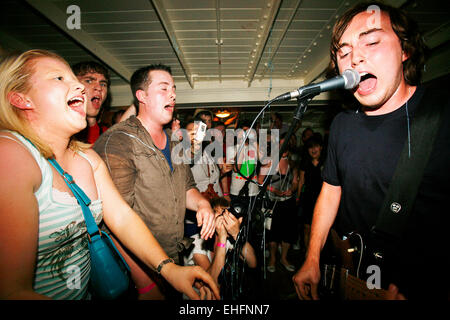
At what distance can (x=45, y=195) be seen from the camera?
96 cm

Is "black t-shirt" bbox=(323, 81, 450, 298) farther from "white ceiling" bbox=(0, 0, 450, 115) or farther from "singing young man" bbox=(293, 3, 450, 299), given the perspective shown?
"white ceiling" bbox=(0, 0, 450, 115)

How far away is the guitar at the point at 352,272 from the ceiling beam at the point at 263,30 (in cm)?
372

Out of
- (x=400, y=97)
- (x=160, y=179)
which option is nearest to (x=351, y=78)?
(x=400, y=97)

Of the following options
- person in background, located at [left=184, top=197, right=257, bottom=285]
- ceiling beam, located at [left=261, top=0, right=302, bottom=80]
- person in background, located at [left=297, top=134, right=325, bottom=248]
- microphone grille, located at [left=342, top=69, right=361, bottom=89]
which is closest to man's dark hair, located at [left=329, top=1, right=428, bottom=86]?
microphone grille, located at [left=342, top=69, right=361, bottom=89]

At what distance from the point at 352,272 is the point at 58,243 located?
2173 millimetres

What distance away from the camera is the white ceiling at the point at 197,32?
320 cm

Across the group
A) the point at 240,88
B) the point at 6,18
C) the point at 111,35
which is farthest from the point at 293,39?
the point at 6,18

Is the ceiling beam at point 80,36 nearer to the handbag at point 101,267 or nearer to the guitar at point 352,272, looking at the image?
the handbag at point 101,267

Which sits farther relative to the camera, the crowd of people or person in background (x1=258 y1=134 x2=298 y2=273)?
person in background (x1=258 y1=134 x2=298 y2=273)

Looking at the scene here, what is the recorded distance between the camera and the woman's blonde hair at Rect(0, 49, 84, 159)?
95 cm

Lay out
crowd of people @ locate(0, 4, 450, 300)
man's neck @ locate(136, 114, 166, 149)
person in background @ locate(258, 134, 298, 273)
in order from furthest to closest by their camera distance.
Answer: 1. person in background @ locate(258, 134, 298, 273)
2. man's neck @ locate(136, 114, 166, 149)
3. crowd of people @ locate(0, 4, 450, 300)

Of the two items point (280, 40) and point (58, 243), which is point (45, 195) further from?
point (280, 40)
